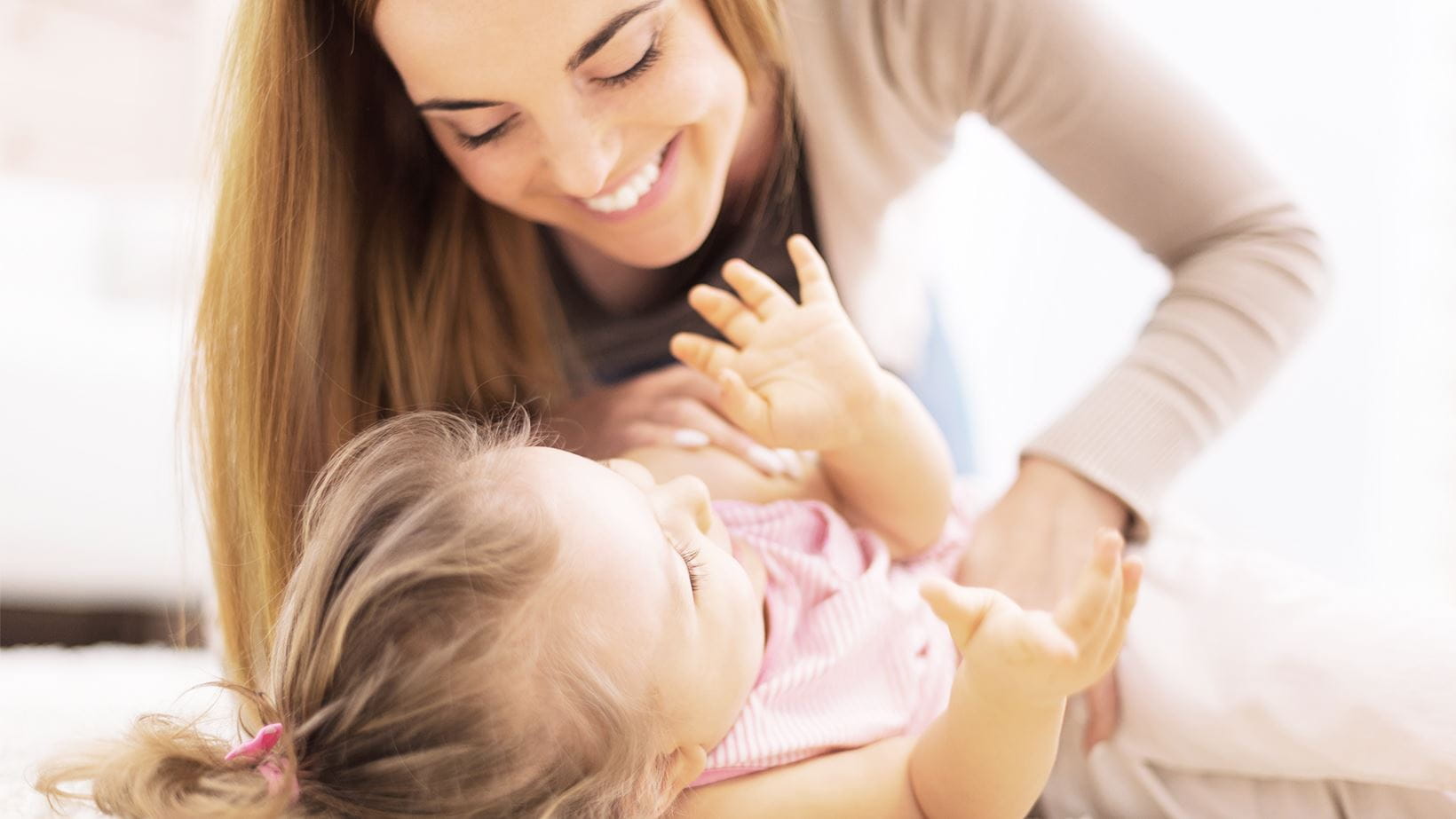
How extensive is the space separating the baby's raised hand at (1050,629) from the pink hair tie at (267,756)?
15.4 inches

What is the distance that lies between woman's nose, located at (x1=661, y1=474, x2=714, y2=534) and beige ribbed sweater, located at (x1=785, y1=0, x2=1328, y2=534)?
36cm

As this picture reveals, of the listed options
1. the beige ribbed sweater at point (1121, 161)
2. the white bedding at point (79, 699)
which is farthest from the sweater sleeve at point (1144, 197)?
the white bedding at point (79, 699)

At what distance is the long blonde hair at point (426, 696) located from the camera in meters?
0.69

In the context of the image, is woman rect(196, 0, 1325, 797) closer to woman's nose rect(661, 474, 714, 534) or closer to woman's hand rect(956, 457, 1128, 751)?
woman's hand rect(956, 457, 1128, 751)

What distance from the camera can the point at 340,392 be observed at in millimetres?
1079

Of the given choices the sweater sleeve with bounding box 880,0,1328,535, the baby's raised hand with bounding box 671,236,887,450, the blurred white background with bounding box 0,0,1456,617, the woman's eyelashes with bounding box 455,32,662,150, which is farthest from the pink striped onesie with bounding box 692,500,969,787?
the blurred white background with bounding box 0,0,1456,617

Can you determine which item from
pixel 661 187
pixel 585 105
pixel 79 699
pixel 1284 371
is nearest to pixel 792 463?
pixel 661 187

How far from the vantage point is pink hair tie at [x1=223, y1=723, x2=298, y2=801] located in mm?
697

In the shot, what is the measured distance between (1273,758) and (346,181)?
2.92 ft

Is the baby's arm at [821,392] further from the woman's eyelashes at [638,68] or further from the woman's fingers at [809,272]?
the woman's eyelashes at [638,68]

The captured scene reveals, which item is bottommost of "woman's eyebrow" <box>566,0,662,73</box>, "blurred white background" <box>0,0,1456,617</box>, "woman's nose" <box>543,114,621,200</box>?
"blurred white background" <box>0,0,1456,617</box>

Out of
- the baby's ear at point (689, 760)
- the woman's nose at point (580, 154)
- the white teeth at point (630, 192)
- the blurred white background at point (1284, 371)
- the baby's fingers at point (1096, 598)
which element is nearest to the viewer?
the baby's fingers at point (1096, 598)

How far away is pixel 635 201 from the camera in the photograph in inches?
41.0

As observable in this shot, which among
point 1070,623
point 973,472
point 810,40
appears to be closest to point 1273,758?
point 1070,623
